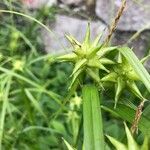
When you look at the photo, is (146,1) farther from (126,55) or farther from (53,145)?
(126,55)

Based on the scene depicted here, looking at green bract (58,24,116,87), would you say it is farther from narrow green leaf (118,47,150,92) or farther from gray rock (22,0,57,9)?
gray rock (22,0,57,9)

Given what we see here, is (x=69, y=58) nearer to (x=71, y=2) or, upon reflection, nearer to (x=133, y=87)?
(x=133, y=87)

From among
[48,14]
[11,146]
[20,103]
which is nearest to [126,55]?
[11,146]

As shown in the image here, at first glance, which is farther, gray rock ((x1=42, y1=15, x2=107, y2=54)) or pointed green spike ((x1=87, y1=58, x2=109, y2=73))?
gray rock ((x1=42, y1=15, x2=107, y2=54))

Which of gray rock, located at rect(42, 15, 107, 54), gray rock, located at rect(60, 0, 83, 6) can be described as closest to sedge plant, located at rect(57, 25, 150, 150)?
gray rock, located at rect(42, 15, 107, 54)

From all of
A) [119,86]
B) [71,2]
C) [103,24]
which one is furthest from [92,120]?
[71,2]
